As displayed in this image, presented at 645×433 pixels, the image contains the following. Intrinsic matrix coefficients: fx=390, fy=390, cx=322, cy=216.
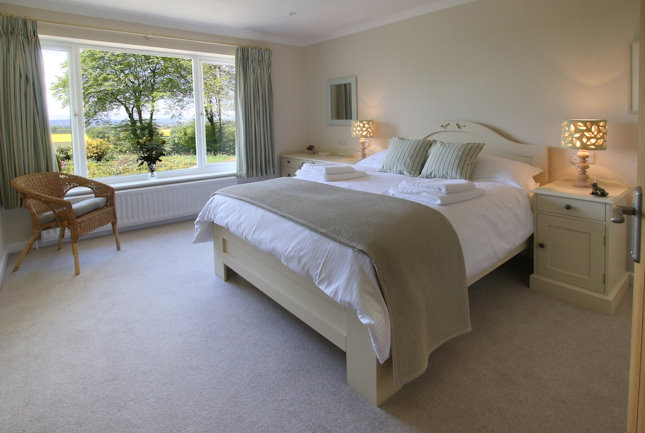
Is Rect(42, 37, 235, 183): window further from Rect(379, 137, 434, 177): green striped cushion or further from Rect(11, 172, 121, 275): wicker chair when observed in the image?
Rect(379, 137, 434, 177): green striped cushion

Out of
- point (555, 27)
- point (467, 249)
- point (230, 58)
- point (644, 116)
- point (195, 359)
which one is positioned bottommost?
point (195, 359)

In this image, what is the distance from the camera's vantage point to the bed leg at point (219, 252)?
308cm

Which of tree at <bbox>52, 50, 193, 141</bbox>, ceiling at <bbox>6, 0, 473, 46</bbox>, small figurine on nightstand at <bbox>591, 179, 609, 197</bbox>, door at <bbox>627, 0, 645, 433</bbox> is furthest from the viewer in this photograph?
tree at <bbox>52, 50, 193, 141</bbox>

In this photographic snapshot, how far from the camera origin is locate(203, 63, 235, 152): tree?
514cm

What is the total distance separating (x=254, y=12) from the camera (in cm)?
418

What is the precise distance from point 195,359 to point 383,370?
1044 mm

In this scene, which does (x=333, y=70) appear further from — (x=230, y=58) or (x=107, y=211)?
(x=107, y=211)

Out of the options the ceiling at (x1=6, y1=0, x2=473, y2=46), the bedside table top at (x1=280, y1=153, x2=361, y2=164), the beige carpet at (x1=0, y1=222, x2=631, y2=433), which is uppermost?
the ceiling at (x1=6, y1=0, x2=473, y2=46)

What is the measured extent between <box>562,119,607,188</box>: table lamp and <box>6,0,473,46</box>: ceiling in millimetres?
1736

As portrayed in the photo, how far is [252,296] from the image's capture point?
113 inches

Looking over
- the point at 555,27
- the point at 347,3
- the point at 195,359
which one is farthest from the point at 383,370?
the point at 347,3

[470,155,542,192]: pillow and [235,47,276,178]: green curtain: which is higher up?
[235,47,276,178]: green curtain

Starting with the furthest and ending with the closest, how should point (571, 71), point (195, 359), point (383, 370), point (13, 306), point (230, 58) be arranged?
1. point (230, 58)
2. point (571, 71)
3. point (13, 306)
4. point (195, 359)
5. point (383, 370)

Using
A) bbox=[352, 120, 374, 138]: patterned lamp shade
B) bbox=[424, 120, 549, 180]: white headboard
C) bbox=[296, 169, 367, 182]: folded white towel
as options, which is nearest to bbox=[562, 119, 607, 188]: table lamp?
bbox=[424, 120, 549, 180]: white headboard
